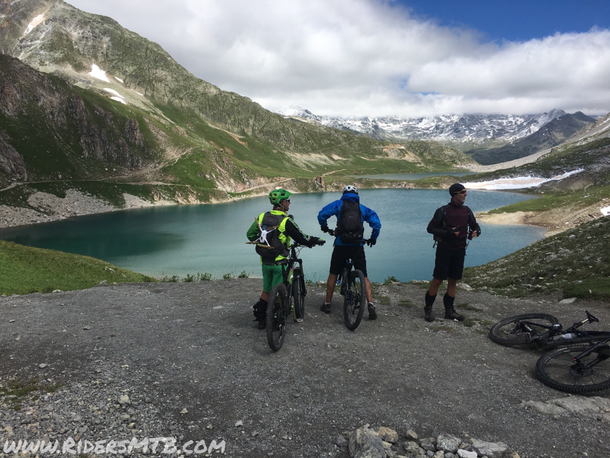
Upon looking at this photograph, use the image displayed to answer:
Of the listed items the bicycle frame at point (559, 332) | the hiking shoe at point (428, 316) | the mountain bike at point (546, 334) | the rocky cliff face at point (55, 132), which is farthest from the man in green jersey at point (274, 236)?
the rocky cliff face at point (55, 132)

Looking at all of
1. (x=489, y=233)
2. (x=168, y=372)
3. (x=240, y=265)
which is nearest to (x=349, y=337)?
(x=168, y=372)

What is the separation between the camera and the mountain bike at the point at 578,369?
5645 millimetres

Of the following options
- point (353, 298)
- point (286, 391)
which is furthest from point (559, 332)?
point (286, 391)

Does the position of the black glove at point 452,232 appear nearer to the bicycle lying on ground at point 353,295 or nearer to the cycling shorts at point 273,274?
the bicycle lying on ground at point 353,295

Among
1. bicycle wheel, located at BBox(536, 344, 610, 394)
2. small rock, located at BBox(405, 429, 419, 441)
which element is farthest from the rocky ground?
bicycle wheel, located at BBox(536, 344, 610, 394)

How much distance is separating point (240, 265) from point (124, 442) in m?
34.8

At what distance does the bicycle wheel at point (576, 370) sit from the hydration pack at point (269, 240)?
5653 millimetres

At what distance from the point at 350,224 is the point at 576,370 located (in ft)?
17.5

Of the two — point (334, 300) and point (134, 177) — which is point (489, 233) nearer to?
point (334, 300)

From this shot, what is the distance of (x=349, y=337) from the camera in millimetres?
8461

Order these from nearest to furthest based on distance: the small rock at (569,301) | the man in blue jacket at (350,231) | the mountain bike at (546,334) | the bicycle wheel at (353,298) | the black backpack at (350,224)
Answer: the mountain bike at (546,334) < the bicycle wheel at (353,298) < the black backpack at (350,224) < the man in blue jacket at (350,231) < the small rock at (569,301)

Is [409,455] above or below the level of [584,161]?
below

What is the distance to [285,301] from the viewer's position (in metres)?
8.35

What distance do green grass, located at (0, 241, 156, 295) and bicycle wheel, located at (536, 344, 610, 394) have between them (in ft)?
71.1
